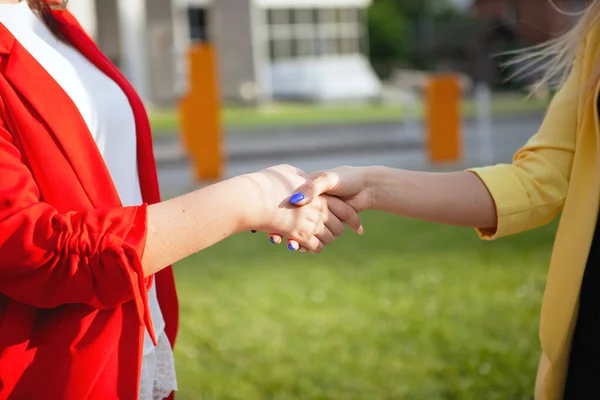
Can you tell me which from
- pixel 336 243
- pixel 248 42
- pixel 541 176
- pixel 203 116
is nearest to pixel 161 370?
pixel 541 176

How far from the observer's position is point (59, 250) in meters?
1.42

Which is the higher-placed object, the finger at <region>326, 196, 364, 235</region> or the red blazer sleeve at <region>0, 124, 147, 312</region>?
the red blazer sleeve at <region>0, 124, 147, 312</region>

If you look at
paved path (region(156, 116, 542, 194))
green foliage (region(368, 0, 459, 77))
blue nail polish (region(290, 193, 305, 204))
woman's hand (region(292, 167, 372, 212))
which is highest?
blue nail polish (region(290, 193, 305, 204))

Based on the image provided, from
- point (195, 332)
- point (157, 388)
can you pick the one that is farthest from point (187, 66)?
point (157, 388)

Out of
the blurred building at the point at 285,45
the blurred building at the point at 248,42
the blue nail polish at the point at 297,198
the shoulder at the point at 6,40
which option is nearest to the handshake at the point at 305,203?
the blue nail polish at the point at 297,198

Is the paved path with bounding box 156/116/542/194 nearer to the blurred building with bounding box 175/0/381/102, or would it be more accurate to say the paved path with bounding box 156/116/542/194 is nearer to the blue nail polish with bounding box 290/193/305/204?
the blurred building with bounding box 175/0/381/102

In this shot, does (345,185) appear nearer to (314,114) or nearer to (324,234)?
(324,234)

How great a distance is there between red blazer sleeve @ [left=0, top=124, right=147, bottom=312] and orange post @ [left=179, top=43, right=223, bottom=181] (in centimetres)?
901

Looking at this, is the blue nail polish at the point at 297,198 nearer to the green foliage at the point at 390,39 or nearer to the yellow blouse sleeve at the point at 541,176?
the yellow blouse sleeve at the point at 541,176

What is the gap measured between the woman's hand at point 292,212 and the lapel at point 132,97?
0.96 feet

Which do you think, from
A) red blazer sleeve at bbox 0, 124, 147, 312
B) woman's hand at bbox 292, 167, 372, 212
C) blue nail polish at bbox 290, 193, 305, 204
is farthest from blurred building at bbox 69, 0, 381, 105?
red blazer sleeve at bbox 0, 124, 147, 312

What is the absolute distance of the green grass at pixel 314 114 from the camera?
18438 mm

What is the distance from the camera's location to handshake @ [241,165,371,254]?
69.3 inches

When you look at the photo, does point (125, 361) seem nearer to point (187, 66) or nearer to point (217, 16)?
point (187, 66)
